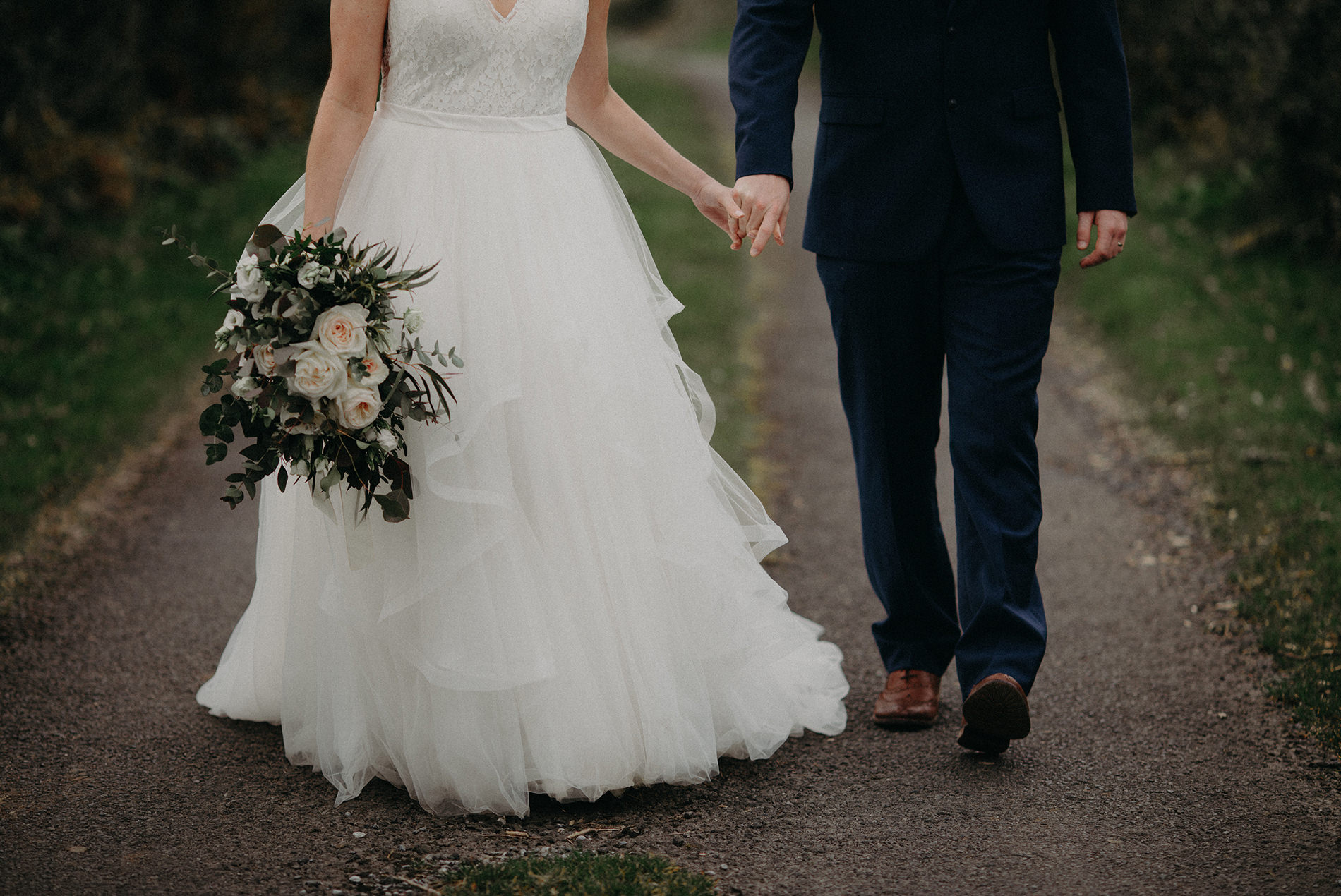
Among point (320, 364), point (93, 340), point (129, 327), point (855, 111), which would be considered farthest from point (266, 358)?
point (129, 327)

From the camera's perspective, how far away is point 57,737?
3307mm

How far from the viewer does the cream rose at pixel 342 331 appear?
262 centimetres

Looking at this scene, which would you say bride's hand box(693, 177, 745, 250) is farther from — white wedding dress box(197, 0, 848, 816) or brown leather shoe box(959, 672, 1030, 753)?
brown leather shoe box(959, 672, 1030, 753)

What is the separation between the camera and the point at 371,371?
8.66 ft

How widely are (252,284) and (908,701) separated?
2.04 m

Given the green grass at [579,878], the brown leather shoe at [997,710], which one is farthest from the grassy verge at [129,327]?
the green grass at [579,878]

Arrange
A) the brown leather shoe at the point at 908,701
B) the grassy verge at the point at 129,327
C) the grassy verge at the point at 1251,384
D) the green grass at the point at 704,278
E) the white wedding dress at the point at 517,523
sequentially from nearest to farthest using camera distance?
the white wedding dress at the point at 517,523, the brown leather shoe at the point at 908,701, the grassy verge at the point at 1251,384, the grassy verge at the point at 129,327, the green grass at the point at 704,278

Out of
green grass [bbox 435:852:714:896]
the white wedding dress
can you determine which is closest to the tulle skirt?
the white wedding dress

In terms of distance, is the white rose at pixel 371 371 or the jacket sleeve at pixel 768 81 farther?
the jacket sleeve at pixel 768 81

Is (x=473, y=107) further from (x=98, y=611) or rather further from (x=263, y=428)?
(x=98, y=611)

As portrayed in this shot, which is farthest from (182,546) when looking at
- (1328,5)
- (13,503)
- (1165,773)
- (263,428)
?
(1328,5)

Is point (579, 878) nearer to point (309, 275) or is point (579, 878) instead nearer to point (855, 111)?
point (309, 275)

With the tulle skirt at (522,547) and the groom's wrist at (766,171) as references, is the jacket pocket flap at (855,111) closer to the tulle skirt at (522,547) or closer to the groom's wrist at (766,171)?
the groom's wrist at (766,171)

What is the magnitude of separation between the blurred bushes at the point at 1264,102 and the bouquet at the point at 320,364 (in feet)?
21.3
